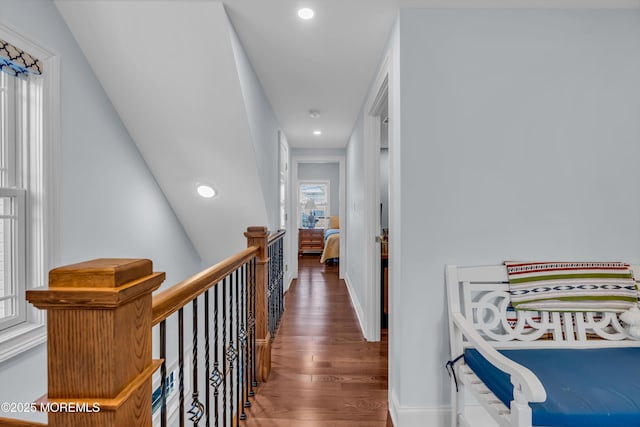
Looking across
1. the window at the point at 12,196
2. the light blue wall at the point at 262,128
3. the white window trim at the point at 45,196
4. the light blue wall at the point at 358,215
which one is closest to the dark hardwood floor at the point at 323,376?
the light blue wall at the point at 358,215

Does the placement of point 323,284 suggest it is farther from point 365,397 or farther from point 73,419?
point 73,419

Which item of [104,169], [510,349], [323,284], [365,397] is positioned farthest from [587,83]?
[323,284]

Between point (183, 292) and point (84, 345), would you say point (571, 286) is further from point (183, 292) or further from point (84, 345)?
point (84, 345)

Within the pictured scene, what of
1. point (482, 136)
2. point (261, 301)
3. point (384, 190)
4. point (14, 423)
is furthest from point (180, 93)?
point (384, 190)

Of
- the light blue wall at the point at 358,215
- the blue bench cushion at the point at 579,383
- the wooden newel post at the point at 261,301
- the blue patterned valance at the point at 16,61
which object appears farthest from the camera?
the light blue wall at the point at 358,215

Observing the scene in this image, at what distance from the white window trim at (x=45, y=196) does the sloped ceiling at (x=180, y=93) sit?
330mm

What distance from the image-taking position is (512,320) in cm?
172

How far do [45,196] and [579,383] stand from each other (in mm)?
2631

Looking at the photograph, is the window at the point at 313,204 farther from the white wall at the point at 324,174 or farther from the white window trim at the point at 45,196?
the white window trim at the point at 45,196

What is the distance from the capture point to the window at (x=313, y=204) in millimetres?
8914

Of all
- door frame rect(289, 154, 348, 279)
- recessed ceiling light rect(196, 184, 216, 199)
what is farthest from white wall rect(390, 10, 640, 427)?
door frame rect(289, 154, 348, 279)

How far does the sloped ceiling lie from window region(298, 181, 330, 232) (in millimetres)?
5755

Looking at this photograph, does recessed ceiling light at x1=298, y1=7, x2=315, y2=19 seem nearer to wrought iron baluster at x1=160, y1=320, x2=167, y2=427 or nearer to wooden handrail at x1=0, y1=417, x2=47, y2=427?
wrought iron baluster at x1=160, y1=320, x2=167, y2=427

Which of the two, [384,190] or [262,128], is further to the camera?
[384,190]
